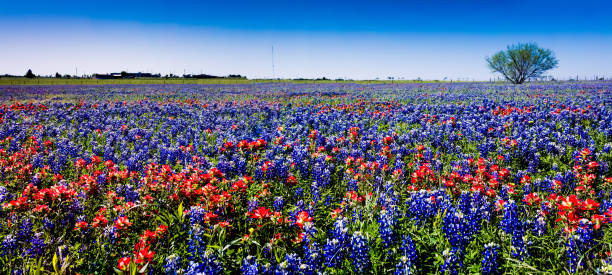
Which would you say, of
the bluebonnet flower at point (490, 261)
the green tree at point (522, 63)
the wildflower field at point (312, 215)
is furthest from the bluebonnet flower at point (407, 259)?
the green tree at point (522, 63)

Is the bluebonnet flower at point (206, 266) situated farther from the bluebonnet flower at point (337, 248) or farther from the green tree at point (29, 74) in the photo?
the green tree at point (29, 74)

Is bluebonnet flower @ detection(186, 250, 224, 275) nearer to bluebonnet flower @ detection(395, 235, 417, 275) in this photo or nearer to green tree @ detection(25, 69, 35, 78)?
bluebonnet flower @ detection(395, 235, 417, 275)

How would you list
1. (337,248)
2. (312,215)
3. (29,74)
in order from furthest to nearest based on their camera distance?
1. (29,74)
2. (312,215)
3. (337,248)

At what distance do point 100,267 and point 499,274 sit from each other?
13.6ft

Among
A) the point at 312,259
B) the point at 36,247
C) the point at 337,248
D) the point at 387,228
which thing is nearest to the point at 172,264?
the point at 312,259

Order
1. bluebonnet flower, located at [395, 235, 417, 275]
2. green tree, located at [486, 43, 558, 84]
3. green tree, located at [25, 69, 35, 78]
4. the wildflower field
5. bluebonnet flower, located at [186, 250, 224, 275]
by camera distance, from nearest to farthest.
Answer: bluebonnet flower, located at [186, 250, 224, 275]
bluebonnet flower, located at [395, 235, 417, 275]
the wildflower field
green tree, located at [486, 43, 558, 84]
green tree, located at [25, 69, 35, 78]

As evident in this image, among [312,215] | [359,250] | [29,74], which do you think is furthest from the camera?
[29,74]

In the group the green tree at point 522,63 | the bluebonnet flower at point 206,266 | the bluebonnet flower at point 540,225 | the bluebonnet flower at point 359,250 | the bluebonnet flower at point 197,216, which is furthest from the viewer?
the green tree at point 522,63

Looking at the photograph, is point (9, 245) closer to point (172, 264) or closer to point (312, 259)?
point (172, 264)

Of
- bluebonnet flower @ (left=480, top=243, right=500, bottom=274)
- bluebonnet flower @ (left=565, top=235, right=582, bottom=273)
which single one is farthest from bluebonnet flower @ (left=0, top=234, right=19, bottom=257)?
bluebonnet flower @ (left=565, top=235, right=582, bottom=273)

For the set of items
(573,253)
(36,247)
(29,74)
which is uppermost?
(29,74)

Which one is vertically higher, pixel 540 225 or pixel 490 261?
pixel 540 225

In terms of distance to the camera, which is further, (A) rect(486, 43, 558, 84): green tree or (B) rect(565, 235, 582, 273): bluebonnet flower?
(A) rect(486, 43, 558, 84): green tree

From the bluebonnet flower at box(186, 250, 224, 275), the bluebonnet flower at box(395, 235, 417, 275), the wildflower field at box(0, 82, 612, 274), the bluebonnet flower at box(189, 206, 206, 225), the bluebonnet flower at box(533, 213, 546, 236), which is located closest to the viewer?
the bluebonnet flower at box(186, 250, 224, 275)
